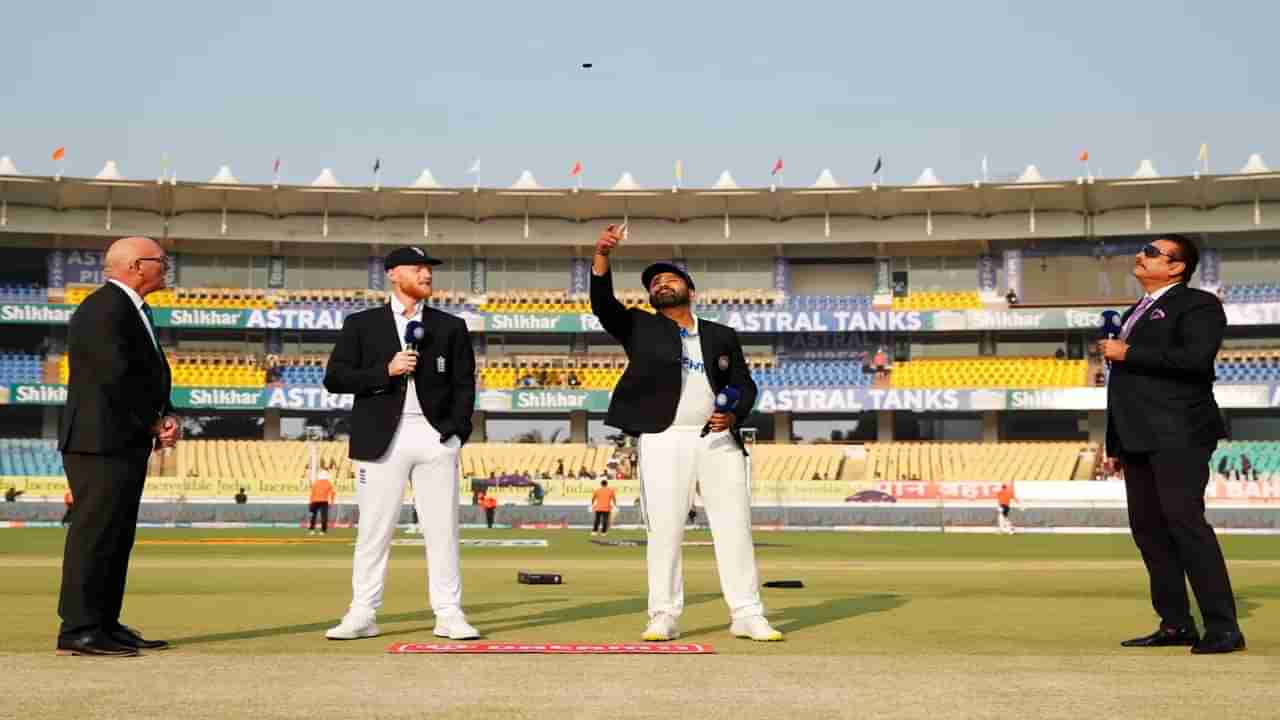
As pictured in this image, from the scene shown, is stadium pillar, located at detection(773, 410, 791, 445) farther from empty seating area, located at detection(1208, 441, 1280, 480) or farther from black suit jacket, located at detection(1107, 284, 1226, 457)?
black suit jacket, located at detection(1107, 284, 1226, 457)

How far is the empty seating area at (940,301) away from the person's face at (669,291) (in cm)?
5111

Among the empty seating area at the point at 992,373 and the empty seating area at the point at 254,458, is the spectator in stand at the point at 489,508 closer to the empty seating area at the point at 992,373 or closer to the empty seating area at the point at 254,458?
the empty seating area at the point at 254,458

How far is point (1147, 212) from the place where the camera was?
193 feet

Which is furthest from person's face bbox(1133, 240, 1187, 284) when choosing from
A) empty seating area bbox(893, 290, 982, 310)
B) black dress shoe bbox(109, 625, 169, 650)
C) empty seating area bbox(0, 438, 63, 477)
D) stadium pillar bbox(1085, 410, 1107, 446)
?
stadium pillar bbox(1085, 410, 1107, 446)

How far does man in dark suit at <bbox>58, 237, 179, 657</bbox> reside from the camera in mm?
7449

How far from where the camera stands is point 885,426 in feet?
192

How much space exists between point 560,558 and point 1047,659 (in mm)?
14858

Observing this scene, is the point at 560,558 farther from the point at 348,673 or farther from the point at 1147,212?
the point at 1147,212

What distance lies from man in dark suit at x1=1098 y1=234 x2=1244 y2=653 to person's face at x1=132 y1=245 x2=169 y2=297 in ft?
17.6

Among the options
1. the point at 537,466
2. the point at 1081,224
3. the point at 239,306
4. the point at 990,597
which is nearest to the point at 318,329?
the point at 239,306

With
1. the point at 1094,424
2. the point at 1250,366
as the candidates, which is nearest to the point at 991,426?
the point at 1094,424

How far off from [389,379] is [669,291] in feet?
5.82

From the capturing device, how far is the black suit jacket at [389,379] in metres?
8.41

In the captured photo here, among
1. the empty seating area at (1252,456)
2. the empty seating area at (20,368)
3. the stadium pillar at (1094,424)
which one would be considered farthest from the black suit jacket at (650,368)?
the empty seating area at (20,368)
